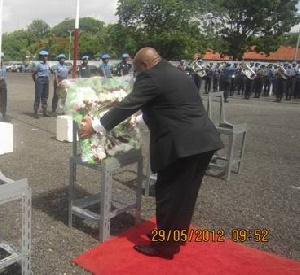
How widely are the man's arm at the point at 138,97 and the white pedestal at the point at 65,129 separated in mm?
4856

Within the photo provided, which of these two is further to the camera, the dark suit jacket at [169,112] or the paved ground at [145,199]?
the paved ground at [145,199]

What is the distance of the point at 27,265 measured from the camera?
10.2 feet

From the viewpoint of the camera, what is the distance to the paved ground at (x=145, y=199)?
406 cm

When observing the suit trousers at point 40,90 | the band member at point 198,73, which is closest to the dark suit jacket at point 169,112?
the suit trousers at point 40,90

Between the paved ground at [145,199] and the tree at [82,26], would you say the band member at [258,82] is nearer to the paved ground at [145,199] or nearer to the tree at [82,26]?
the paved ground at [145,199]

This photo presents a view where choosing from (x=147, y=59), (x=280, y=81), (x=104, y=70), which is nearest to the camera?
(x=147, y=59)

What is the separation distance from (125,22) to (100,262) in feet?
127

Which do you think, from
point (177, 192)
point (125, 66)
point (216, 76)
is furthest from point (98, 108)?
point (216, 76)

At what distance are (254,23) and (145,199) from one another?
49454 millimetres

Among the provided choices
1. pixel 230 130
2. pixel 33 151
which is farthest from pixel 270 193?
pixel 33 151

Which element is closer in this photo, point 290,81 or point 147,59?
point 147,59

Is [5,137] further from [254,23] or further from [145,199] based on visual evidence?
[254,23]

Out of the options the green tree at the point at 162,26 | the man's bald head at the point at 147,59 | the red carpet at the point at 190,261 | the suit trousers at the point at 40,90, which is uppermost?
the green tree at the point at 162,26

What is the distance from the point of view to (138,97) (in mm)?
3393
